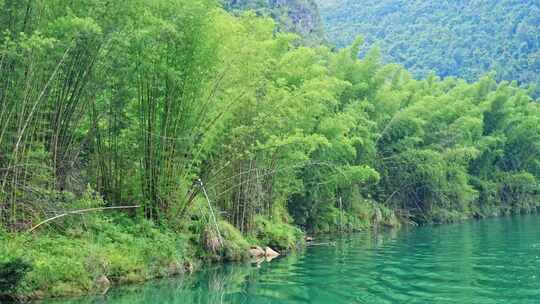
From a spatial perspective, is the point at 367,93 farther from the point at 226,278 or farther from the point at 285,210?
the point at 226,278

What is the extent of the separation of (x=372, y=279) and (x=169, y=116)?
5.16 m

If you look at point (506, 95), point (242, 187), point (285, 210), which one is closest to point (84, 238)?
point (242, 187)

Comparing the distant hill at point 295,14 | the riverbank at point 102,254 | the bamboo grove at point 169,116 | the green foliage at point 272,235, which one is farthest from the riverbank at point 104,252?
the distant hill at point 295,14

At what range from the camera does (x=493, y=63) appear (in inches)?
2628

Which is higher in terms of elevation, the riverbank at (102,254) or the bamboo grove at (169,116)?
the bamboo grove at (169,116)

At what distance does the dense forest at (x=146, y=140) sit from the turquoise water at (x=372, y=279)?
103 cm

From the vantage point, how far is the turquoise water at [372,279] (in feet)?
32.9

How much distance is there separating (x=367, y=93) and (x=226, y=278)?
1671 cm

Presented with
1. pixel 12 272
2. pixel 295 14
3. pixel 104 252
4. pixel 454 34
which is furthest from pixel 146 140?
pixel 454 34

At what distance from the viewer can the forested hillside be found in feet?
222

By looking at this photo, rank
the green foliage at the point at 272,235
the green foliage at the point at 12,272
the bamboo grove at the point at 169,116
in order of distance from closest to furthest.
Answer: the green foliage at the point at 12,272, the bamboo grove at the point at 169,116, the green foliage at the point at 272,235

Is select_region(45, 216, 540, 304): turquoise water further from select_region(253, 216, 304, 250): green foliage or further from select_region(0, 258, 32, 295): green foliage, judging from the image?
select_region(0, 258, 32, 295): green foliage

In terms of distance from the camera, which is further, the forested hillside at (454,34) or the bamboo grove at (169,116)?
the forested hillside at (454,34)

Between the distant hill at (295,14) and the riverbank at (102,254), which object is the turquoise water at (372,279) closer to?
the riverbank at (102,254)
